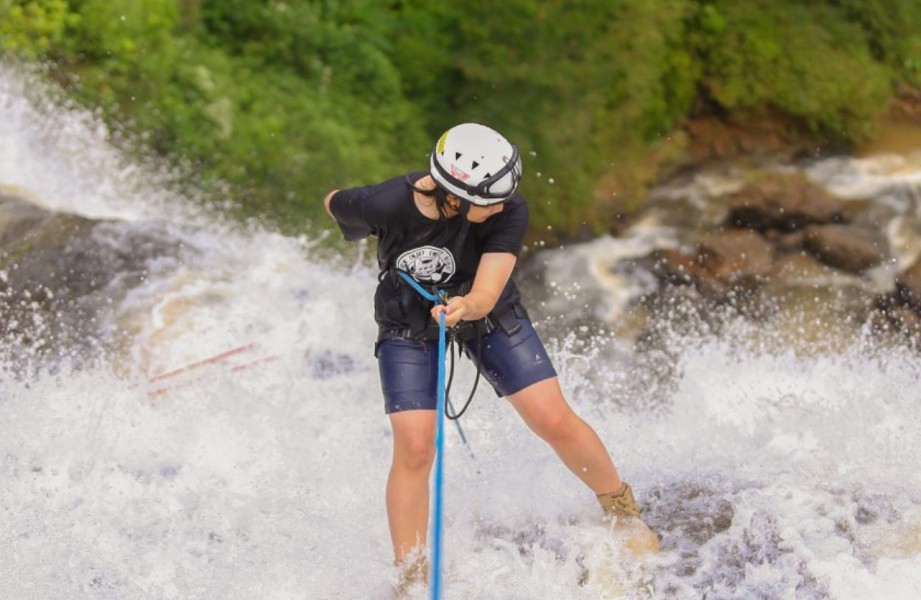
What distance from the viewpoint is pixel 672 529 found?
16.6 ft

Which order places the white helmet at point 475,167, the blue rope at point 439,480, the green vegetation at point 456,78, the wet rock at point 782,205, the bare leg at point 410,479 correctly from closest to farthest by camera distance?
the blue rope at point 439,480 < the white helmet at point 475,167 < the bare leg at point 410,479 < the green vegetation at point 456,78 < the wet rock at point 782,205

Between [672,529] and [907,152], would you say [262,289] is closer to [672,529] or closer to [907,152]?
[672,529]

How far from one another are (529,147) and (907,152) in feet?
9.22

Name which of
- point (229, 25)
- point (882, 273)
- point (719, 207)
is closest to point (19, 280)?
point (229, 25)

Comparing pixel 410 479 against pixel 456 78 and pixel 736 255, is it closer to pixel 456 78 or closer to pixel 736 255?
pixel 736 255

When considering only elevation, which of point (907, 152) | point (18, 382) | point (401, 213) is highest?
point (401, 213)

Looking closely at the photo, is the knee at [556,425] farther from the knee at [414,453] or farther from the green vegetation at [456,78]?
the green vegetation at [456,78]

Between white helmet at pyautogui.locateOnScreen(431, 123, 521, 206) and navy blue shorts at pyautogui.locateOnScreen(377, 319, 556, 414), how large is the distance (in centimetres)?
71

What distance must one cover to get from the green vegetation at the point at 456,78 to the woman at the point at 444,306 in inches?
124

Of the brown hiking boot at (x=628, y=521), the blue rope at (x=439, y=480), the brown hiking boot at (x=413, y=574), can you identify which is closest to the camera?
the blue rope at (x=439, y=480)

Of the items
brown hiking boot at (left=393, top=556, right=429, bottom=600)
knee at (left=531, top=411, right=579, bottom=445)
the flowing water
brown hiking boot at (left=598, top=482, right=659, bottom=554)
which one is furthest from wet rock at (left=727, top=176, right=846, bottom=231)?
brown hiking boot at (left=393, top=556, right=429, bottom=600)

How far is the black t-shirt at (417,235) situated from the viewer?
424 centimetres

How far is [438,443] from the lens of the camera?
13.6ft

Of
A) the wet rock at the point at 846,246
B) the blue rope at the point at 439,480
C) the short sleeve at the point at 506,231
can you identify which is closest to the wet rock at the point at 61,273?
the blue rope at the point at 439,480
